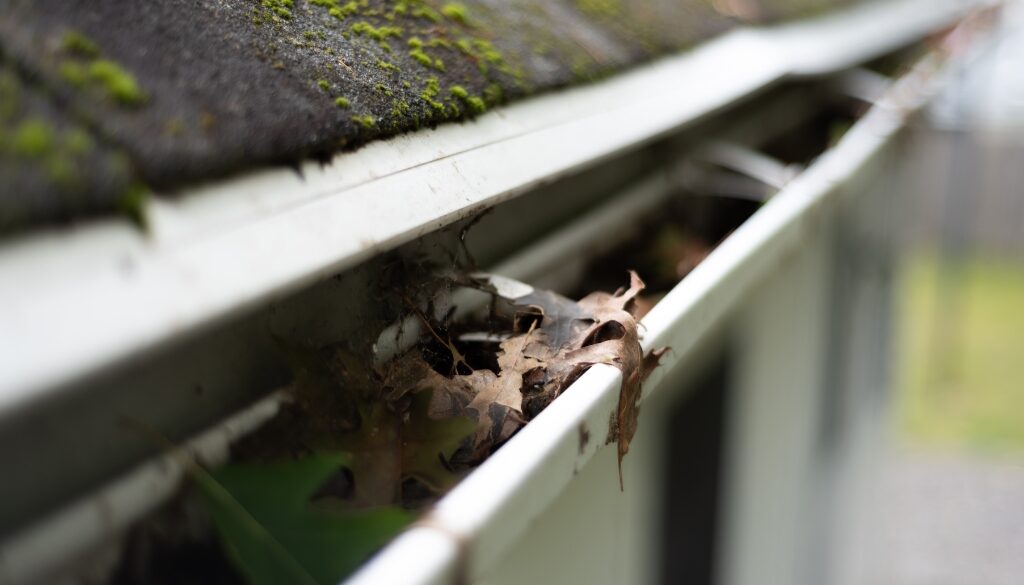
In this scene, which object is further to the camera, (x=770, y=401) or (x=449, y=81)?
(x=770, y=401)

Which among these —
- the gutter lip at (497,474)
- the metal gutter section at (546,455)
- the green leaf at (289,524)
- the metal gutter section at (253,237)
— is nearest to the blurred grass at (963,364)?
the metal gutter section at (546,455)

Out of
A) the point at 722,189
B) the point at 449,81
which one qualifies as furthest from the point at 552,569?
the point at 722,189

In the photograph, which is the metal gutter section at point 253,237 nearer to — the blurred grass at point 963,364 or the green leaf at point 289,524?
the green leaf at point 289,524

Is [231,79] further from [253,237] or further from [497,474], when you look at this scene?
[497,474]

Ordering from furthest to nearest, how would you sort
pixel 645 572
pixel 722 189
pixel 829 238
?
pixel 829 238, pixel 645 572, pixel 722 189

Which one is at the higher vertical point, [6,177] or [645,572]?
[6,177]

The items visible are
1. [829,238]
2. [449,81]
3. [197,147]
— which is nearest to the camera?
[197,147]

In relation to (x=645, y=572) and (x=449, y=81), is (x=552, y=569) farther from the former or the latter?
(x=645, y=572)
